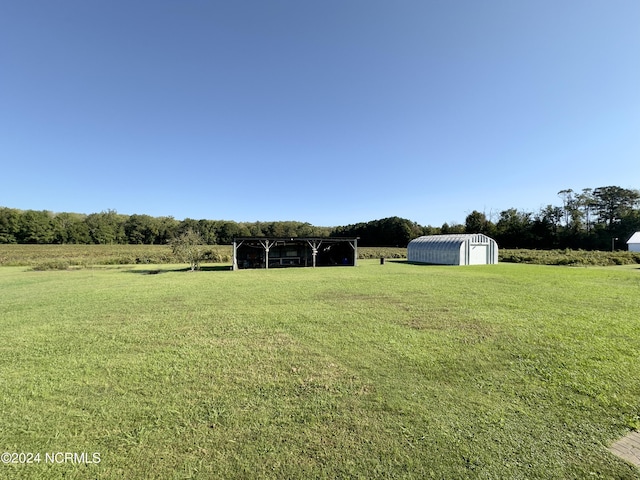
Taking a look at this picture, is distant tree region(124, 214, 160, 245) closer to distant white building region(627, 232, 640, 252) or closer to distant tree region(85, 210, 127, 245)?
distant tree region(85, 210, 127, 245)

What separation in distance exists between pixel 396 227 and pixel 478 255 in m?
34.5

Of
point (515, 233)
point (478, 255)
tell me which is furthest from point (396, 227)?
point (478, 255)

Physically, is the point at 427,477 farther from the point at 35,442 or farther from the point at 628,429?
the point at 35,442

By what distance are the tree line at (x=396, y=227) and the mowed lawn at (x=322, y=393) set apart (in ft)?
112

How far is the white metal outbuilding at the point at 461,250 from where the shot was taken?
2617 cm

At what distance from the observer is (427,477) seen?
2379 mm

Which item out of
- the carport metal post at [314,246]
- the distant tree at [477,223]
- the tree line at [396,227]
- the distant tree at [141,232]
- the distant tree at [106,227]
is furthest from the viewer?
the distant tree at [141,232]

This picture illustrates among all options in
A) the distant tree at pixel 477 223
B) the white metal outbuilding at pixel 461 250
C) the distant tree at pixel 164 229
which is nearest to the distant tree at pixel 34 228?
the distant tree at pixel 164 229

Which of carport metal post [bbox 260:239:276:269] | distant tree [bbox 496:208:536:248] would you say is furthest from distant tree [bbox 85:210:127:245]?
distant tree [bbox 496:208:536:248]

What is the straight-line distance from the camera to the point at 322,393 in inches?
146

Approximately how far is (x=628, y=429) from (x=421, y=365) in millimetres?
2210

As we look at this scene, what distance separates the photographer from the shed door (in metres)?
26.8

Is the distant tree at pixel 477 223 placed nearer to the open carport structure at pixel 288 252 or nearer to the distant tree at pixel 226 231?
the open carport structure at pixel 288 252

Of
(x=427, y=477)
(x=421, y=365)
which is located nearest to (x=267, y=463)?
(x=427, y=477)
